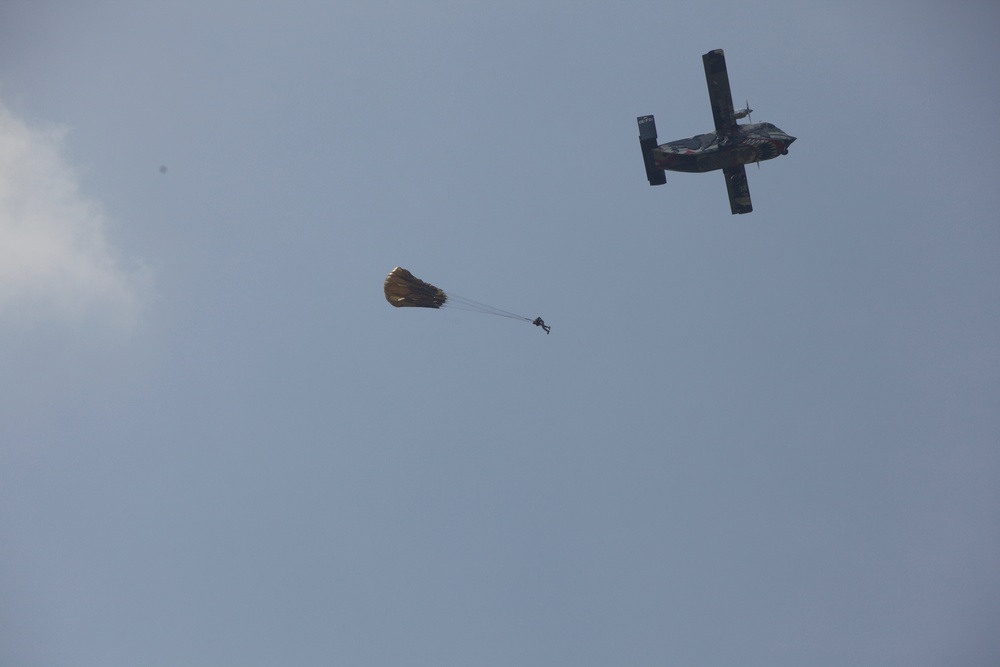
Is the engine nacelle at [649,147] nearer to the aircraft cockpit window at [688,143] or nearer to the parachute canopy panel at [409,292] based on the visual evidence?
the aircraft cockpit window at [688,143]

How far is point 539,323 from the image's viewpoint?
55156 millimetres

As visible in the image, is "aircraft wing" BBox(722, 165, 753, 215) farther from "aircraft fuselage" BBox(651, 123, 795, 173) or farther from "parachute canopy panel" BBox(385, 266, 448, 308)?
"parachute canopy panel" BBox(385, 266, 448, 308)

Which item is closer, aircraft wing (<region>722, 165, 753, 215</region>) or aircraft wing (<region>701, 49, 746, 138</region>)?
aircraft wing (<region>701, 49, 746, 138</region>)

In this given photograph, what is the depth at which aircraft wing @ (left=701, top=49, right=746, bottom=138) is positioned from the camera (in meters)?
52.7

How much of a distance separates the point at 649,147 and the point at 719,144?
495 centimetres

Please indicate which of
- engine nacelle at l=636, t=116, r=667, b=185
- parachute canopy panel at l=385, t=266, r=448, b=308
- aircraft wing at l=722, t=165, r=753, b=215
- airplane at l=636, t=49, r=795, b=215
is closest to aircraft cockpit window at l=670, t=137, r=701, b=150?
airplane at l=636, t=49, r=795, b=215

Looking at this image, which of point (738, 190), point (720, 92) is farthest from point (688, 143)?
point (738, 190)

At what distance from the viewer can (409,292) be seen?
55.7 meters

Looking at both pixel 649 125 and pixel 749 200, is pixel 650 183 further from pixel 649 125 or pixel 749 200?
pixel 749 200

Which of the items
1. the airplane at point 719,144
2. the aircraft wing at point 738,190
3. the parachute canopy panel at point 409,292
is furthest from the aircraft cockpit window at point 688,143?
the parachute canopy panel at point 409,292

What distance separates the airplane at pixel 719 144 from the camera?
53.1 m

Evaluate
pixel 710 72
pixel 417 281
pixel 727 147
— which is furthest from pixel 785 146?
pixel 417 281

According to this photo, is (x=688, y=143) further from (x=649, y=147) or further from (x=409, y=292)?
(x=409, y=292)

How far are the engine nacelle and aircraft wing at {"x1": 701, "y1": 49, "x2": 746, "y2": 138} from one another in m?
4.54
